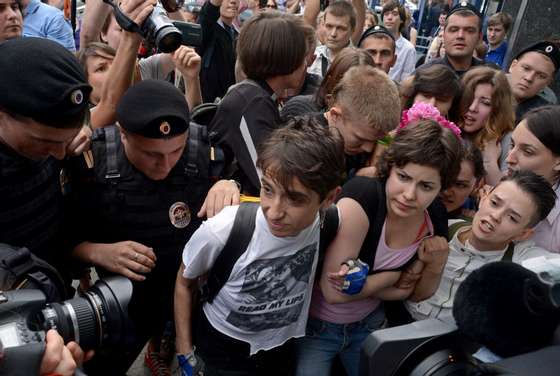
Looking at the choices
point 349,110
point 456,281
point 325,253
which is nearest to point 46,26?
point 349,110

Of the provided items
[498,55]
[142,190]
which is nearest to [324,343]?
[142,190]

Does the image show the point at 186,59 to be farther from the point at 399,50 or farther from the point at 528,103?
the point at 399,50

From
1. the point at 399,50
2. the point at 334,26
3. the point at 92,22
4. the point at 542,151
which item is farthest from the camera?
the point at 399,50

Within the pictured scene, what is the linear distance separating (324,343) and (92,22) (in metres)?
2.17

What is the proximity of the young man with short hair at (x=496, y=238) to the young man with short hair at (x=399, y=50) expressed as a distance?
10.7ft

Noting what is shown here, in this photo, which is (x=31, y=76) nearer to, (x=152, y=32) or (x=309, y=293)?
(x=152, y=32)

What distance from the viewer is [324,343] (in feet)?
6.35

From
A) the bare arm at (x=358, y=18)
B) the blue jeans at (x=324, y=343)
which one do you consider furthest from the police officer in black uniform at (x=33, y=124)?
the bare arm at (x=358, y=18)

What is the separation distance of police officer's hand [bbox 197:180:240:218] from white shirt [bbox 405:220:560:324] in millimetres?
882

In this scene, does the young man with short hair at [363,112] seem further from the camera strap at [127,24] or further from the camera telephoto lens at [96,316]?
the camera telephoto lens at [96,316]

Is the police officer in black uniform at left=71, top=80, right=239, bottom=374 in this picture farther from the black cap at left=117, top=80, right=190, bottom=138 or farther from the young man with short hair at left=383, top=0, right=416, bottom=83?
the young man with short hair at left=383, top=0, right=416, bottom=83

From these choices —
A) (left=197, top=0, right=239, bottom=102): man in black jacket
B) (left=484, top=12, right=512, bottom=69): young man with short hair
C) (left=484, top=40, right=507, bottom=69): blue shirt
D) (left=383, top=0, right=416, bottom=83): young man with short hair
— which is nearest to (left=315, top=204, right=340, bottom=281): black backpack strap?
(left=197, top=0, right=239, bottom=102): man in black jacket

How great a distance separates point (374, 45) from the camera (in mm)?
3787

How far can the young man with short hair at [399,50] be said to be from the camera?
531 cm
